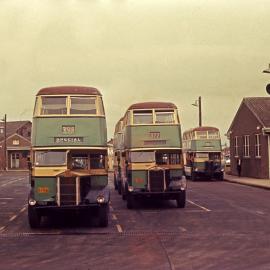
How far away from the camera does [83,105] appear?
1703 cm

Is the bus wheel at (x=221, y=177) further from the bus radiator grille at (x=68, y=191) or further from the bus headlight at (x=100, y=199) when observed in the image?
the bus radiator grille at (x=68, y=191)

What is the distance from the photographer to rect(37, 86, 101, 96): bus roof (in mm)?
17188

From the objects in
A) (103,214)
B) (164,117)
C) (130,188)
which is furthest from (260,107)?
(103,214)

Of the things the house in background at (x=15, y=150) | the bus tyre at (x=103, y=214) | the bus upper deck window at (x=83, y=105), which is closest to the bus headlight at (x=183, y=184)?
the bus tyre at (x=103, y=214)

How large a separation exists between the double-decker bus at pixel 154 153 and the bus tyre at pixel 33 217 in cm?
637

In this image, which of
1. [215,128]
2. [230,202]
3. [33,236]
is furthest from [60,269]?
[215,128]

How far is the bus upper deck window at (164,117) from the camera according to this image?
74.6 ft

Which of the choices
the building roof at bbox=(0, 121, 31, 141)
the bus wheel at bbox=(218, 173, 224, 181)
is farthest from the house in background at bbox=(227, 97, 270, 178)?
the building roof at bbox=(0, 121, 31, 141)

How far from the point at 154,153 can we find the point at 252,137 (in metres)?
24.7

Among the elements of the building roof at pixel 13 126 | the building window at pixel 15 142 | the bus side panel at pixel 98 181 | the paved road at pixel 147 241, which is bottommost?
the paved road at pixel 147 241

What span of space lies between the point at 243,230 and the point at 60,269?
686cm

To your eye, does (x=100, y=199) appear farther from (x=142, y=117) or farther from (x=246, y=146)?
(x=246, y=146)

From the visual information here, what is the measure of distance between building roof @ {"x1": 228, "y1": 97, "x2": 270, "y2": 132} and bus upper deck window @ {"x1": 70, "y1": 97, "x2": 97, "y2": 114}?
27498mm

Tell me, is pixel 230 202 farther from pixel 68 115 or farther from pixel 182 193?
pixel 68 115
